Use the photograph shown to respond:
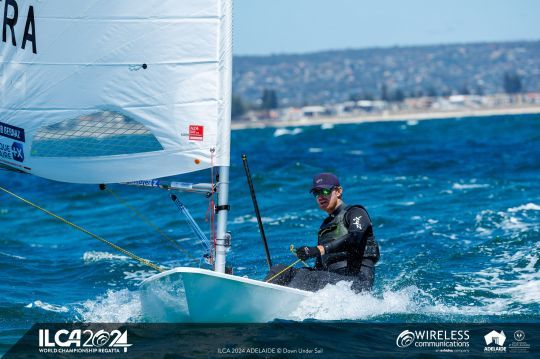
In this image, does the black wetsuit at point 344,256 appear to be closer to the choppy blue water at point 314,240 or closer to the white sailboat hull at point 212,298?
the choppy blue water at point 314,240

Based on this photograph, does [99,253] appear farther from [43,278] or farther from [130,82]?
[130,82]

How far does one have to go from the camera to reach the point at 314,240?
1576cm

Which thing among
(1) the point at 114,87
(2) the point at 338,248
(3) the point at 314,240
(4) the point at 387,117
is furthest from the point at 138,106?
(4) the point at 387,117

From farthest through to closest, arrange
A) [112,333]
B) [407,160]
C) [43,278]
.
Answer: [407,160] → [43,278] → [112,333]

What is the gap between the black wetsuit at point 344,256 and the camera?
30.9 ft

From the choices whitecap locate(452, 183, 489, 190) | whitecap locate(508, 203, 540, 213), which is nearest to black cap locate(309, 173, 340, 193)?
whitecap locate(508, 203, 540, 213)

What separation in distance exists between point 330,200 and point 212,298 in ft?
5.89

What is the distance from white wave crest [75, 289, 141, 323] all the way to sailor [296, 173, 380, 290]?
199 cm

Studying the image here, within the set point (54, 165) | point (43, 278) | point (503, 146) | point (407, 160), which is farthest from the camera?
point (503, 146)

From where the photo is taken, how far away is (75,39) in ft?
30.4

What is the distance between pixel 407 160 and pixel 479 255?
18.6 m

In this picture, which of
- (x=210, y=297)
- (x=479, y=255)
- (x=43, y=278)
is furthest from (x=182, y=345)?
(x=479, y=255)

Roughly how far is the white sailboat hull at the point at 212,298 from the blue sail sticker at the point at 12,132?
2.15m

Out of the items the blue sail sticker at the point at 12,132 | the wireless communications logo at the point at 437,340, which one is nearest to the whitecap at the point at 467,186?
the wireless communications logo at the point at 437,340
